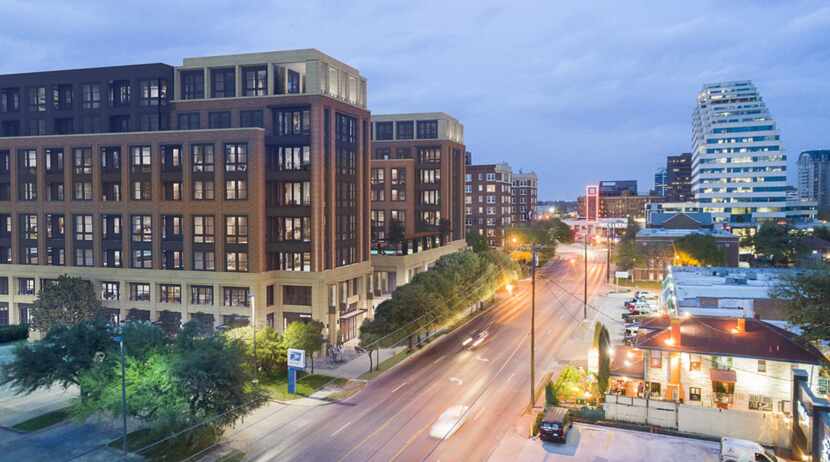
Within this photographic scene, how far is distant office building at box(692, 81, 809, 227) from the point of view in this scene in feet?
582

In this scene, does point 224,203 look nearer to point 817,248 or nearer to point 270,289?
point 270,289

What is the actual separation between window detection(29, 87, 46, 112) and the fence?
69960mm

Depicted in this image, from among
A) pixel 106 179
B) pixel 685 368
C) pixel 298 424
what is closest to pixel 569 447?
pixel 685 368

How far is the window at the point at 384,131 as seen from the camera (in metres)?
109

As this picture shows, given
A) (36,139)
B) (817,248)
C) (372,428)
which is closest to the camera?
(372,428)

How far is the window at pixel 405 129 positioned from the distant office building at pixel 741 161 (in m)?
117

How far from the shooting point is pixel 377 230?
10050 centimetres

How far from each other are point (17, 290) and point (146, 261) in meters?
17.8

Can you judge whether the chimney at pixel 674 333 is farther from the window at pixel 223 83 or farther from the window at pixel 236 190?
the window at pixel 223 83

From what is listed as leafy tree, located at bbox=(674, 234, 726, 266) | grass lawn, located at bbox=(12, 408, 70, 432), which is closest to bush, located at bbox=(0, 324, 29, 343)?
grass lawn, located at bbox=(12, 408, 70, 432)

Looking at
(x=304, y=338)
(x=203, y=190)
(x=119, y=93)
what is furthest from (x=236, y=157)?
(x=304, y=338)

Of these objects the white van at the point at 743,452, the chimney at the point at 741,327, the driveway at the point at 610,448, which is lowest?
the driveway at the point at 610,448

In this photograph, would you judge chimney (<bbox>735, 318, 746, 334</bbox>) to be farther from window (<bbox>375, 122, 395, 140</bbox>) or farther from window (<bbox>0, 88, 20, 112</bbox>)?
window (<bbox>0, 88, 20, 112</bbox>)

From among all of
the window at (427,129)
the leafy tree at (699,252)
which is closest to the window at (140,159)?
the window at (427,129)
